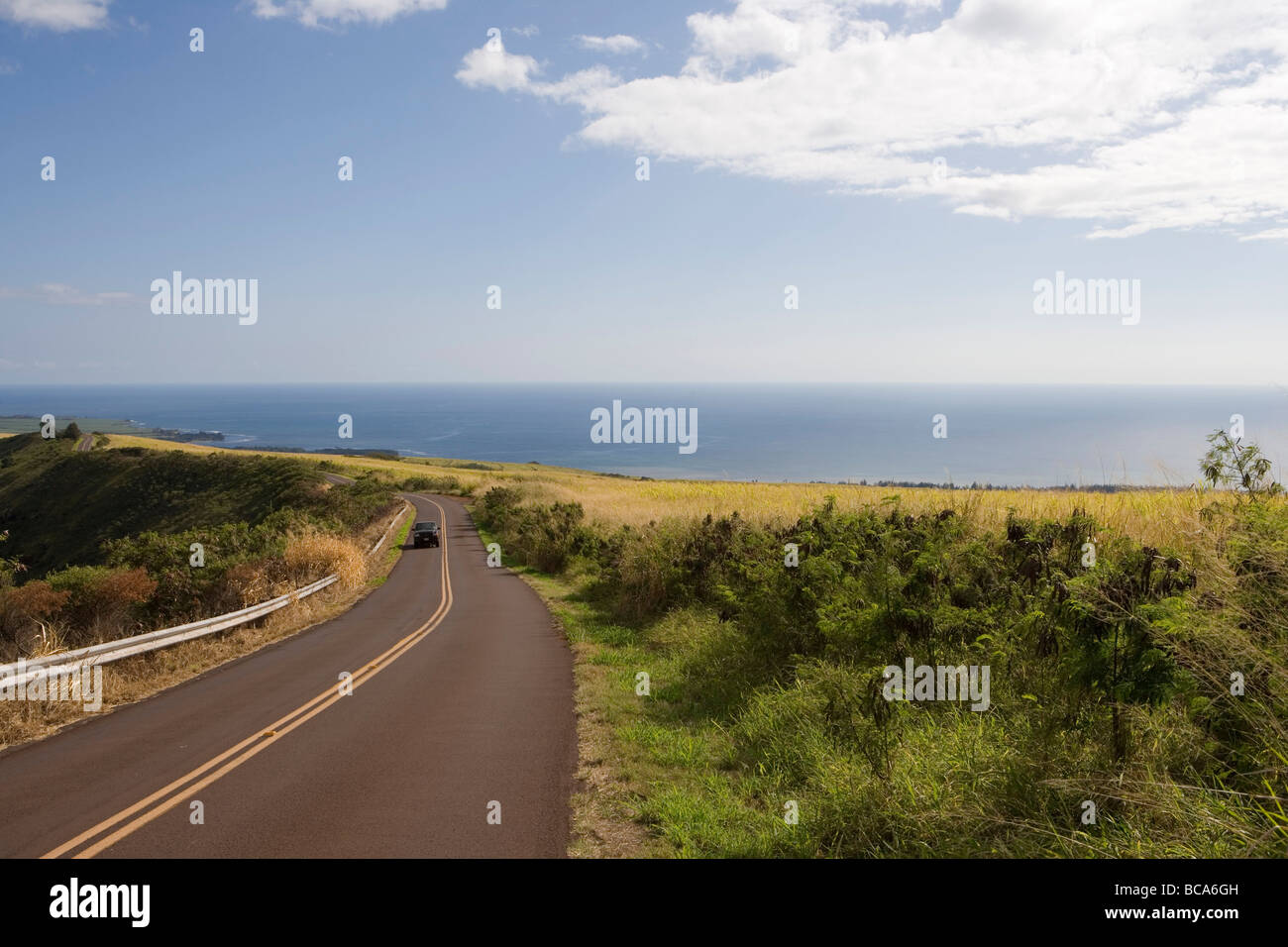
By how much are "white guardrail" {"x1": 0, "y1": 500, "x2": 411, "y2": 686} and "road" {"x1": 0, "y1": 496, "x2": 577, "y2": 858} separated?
2.99 feet

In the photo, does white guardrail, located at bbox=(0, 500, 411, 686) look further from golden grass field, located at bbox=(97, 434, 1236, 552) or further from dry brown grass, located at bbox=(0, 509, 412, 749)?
golden grass field, located at bbox=(97, 434, 1236, 552)

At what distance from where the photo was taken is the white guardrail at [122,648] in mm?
9312

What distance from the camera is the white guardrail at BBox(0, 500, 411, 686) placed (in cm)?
931

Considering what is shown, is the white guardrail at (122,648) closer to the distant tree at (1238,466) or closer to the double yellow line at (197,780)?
the double yellow line at (197,780)

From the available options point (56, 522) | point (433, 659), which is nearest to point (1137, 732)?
point (433, 659)

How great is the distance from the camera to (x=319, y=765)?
757 cm

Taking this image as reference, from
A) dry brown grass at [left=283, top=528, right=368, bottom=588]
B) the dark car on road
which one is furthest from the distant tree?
the dark car on road

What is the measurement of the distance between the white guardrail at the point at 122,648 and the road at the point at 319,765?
0.91 metres

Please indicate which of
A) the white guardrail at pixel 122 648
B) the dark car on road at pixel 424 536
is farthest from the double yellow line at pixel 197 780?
the dark car on road at pixel 424 536

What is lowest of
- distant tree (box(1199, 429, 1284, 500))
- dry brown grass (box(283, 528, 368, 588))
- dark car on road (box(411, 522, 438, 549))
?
dark car on road (box(411, 522, 438, 549))

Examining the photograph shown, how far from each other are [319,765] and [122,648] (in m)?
6.50

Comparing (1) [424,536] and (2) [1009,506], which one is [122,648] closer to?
(2) [1009,506]

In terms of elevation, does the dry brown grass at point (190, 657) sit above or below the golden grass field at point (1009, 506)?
below
